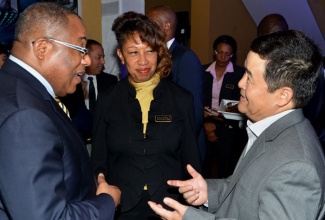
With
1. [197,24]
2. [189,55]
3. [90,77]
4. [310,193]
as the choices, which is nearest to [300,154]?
[310,193]

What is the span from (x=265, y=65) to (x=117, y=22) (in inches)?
48.2

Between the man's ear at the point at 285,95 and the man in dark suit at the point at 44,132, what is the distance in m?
0.77

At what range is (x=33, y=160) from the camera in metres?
1.10

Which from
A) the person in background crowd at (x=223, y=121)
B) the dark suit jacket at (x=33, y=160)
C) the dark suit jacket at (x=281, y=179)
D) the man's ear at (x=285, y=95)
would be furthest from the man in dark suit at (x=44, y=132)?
the person in background crowd at (x=223, y=121)

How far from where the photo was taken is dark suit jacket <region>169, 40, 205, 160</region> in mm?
2770

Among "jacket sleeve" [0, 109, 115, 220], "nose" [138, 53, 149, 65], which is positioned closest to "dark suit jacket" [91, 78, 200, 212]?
"nose" [138, 53, 149, 65]

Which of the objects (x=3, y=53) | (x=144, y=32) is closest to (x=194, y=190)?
(x=144, y=32)

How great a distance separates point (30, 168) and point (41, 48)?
48cm

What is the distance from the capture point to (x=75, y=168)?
4.24 ft

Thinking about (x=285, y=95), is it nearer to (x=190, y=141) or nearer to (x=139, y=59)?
(x=190, y=141)

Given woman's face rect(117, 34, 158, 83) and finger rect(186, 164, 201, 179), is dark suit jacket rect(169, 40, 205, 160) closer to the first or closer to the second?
woman's face rect(117, 34, 158, 83)

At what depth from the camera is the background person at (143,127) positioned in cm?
208

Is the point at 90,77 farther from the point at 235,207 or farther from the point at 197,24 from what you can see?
the point at 197,24

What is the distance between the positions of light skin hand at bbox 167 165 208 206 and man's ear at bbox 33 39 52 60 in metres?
0.81
